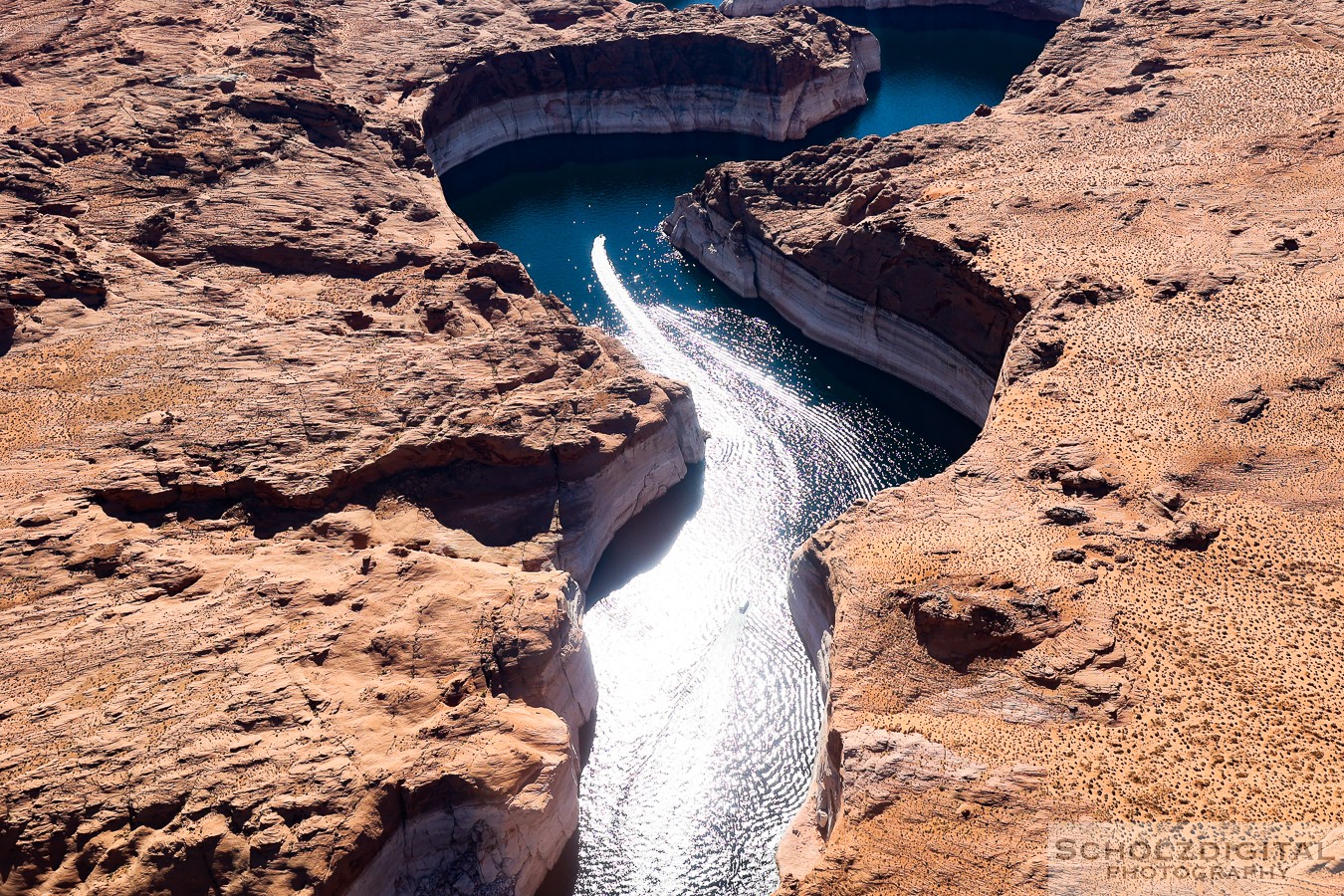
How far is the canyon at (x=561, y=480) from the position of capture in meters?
24.8

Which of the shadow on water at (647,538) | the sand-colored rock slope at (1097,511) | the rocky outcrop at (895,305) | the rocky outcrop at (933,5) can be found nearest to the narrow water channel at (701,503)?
the shadow on water at (647,538)

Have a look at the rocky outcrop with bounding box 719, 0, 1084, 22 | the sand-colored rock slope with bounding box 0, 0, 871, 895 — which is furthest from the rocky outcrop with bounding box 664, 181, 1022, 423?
the rocky outcrop with bounding box 719, 0, 1084, 22

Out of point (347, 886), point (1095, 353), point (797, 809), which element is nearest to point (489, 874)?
point (347, 886)

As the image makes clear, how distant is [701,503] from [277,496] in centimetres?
1737

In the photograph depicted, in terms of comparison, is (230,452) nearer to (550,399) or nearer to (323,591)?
(323,591)

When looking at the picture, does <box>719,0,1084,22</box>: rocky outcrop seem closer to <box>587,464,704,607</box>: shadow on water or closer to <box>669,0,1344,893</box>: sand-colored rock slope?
<box>669,0,1344,893</box>: sand-colored rock slope

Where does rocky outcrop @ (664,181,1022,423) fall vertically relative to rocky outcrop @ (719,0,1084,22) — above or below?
below

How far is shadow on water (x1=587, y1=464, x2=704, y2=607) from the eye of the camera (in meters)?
39.2

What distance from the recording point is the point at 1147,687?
1032 inches

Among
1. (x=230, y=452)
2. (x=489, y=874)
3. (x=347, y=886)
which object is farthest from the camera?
(x=230, y=452)

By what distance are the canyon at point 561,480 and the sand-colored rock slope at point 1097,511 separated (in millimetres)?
147

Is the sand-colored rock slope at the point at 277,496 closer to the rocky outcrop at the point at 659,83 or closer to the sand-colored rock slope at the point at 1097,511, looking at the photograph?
the sand-colored rock slope at the point at 1097,511

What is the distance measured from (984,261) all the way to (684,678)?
2379 centimetres

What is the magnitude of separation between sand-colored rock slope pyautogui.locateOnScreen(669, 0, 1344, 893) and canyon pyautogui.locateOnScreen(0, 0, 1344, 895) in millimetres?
147
